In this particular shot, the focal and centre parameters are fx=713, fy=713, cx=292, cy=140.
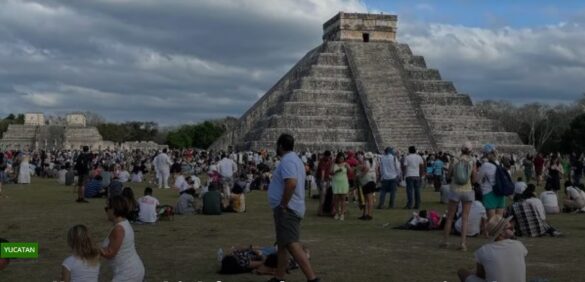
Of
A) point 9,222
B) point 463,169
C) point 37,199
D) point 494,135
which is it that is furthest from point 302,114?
point 463,169

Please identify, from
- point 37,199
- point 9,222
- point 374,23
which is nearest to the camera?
point 9,222

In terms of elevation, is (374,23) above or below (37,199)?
above

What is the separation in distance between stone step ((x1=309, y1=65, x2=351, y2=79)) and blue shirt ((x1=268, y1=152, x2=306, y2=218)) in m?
37.8

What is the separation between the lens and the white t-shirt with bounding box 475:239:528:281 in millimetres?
6008

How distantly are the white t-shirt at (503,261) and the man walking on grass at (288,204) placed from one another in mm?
1862

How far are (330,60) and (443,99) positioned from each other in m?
7.79

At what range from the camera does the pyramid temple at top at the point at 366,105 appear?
4022cm

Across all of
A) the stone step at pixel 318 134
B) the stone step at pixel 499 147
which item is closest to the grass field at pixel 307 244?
the stone step at pixel 318 134

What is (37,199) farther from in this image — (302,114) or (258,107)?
(258,107)

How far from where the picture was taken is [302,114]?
41.5m

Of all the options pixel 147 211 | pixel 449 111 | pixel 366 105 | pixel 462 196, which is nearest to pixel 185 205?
pixel 147 211

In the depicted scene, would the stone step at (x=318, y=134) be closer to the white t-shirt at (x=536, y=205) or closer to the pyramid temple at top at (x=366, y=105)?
the pyramid temple at top at (x=366, y=105)

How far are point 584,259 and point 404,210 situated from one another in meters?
7.29

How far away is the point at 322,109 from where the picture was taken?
42125 millimetres
